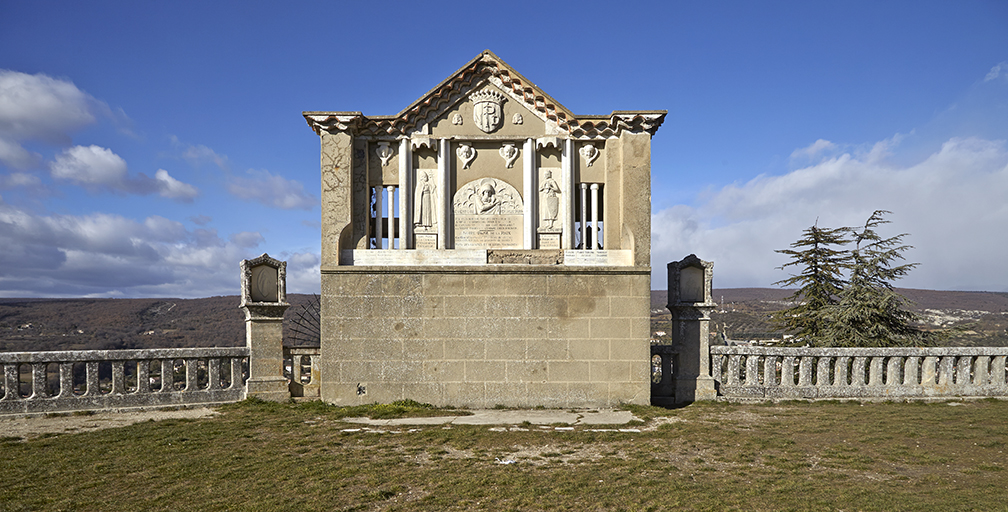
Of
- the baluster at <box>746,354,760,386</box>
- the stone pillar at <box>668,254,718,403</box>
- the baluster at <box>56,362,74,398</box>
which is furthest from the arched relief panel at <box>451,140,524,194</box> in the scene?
the baluster at <box>56,362,74,398</box>

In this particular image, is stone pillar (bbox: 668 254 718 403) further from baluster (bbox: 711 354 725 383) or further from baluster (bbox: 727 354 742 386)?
baluster (bbox: 727 354 742 386)

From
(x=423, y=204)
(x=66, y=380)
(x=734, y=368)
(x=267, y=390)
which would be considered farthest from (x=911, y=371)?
(x=66, y=380)

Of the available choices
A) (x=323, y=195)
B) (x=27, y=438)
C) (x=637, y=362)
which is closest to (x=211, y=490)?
(x=27, y=438)

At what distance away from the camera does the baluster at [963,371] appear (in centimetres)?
1279

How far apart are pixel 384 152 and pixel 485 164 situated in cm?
207

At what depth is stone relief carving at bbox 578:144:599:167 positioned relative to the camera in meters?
11.5

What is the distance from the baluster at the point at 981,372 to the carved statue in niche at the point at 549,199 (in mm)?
10602

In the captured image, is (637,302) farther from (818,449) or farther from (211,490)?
(211,490)

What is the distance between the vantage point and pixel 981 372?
12.9 meters

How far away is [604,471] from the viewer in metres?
6.83

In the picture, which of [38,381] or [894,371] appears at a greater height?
[38,381]

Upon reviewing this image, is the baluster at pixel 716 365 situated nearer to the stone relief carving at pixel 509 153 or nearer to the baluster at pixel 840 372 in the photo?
the baluster at pixel 840 372

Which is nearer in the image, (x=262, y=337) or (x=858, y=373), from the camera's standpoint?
(x=262, y=337)

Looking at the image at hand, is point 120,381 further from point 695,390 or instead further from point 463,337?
point 695,390
